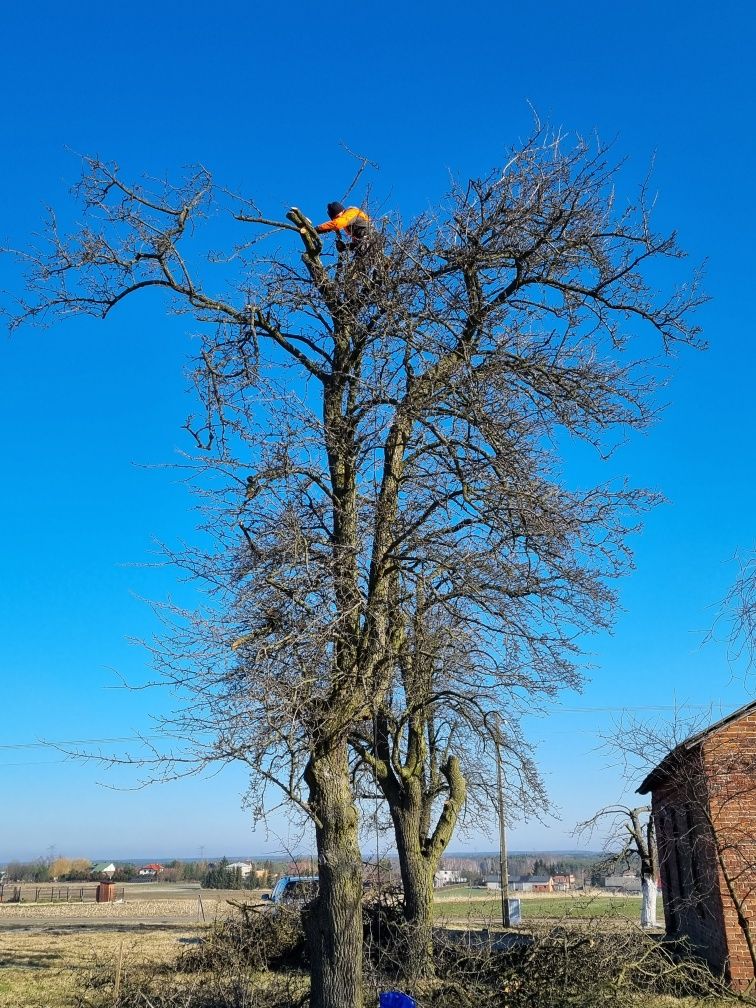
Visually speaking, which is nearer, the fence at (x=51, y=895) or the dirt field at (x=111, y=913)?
the dirt field at (x=111, y=913)

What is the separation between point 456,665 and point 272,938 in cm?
824

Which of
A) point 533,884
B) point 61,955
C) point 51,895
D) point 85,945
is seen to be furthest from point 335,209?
point 533,884

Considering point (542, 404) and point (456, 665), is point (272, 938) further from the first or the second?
point (542, 404)

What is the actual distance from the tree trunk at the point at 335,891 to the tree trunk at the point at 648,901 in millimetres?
20950

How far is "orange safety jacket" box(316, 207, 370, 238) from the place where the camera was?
28.8 feet

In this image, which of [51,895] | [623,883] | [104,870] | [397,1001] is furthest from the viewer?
[104,870]

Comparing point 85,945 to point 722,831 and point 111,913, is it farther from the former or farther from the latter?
point 111,913

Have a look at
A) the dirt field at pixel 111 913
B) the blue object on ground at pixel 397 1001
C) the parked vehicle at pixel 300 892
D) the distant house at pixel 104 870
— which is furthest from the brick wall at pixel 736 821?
the distant house at pixel 104 870

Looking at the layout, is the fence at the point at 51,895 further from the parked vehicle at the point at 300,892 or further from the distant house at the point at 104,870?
the parked vehicle at the point at 300,892

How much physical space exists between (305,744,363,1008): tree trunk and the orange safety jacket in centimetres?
504

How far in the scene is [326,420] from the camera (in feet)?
30.5

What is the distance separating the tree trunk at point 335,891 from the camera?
791 centimetres

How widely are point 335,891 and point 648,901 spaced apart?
21.6 metres

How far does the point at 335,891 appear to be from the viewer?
A: 812cm
